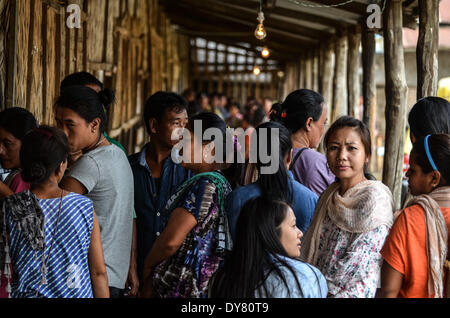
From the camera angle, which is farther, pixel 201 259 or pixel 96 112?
pixel 96 112

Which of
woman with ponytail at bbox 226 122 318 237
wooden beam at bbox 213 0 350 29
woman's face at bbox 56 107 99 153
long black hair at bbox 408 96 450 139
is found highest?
wooden beam at bbox 213 0 350 29

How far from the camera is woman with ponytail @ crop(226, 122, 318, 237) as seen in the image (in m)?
2.68

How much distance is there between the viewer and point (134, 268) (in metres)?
3.34

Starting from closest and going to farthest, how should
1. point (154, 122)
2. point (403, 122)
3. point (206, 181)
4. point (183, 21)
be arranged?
point (206, 181), point (154, 122), point (403, 122), point (183, 21)

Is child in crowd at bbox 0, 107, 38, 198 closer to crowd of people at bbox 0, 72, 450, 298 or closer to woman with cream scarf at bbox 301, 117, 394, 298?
crowd of people at bbox 0, 72, 450, 298

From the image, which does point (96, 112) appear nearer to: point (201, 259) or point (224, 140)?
point (224, 140)

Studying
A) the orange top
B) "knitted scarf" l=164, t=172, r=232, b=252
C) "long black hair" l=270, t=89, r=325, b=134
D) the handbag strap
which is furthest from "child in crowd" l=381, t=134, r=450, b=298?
"long black hair" l=270, t=89, r=325, b=134

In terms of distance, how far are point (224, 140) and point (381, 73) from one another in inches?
648

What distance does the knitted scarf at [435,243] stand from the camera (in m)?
2.52

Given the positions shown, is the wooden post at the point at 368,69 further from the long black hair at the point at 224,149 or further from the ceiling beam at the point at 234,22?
the long black hair at the point at 224,149

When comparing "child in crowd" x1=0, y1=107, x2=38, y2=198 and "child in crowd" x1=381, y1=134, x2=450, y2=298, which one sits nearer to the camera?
"child in crowd" x1=381, y1=134, x2=450, y2=298

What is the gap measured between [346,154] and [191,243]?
0.89 meters
